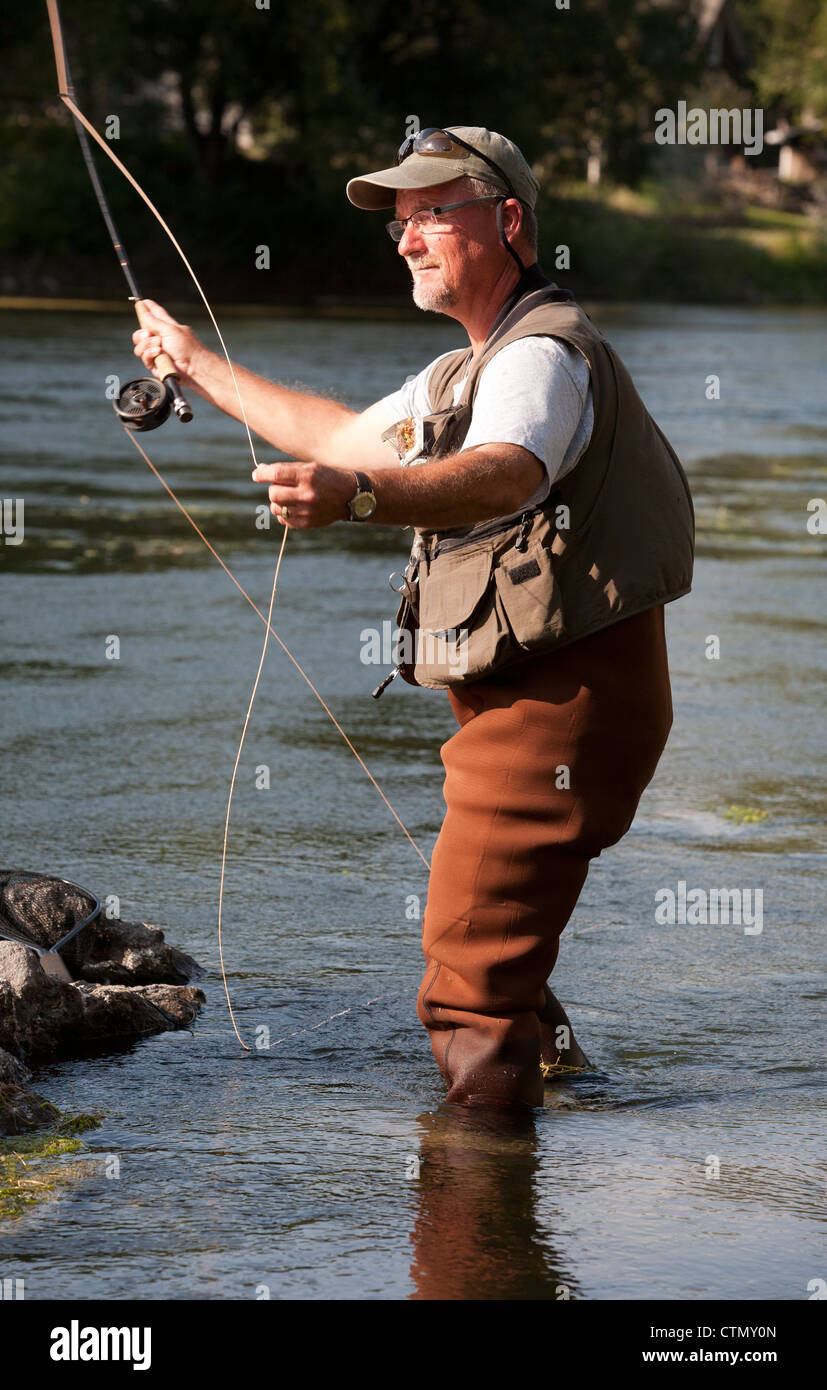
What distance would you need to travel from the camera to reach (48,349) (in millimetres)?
26969

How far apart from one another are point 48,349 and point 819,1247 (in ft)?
82.1

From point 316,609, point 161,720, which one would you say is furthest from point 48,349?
point 161,720

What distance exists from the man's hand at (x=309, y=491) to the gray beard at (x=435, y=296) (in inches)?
30.0

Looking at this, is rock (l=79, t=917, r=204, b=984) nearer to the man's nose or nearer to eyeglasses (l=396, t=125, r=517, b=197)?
the man's nose

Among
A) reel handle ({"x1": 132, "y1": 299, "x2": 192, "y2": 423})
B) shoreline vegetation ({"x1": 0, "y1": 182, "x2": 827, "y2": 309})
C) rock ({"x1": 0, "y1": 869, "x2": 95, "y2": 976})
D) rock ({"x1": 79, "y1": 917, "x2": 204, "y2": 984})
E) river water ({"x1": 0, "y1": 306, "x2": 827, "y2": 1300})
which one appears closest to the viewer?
river water ({"x1": 0, "y1": 306, "x2": 827, "y2": 1300})

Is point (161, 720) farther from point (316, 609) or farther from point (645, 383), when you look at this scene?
point (645, 383)

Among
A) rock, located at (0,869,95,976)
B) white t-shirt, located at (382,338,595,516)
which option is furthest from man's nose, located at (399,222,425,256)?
rock, located at (0,869,95,976)

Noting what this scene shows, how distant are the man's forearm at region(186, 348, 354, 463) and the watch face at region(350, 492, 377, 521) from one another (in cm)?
91

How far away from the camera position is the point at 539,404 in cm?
356

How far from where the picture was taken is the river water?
11.0 feet

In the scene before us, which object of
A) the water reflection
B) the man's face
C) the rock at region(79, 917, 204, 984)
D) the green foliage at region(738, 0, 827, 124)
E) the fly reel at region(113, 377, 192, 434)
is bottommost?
the water reflection

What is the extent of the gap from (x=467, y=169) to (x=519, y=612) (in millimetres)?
925

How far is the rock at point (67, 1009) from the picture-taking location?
13.7ft

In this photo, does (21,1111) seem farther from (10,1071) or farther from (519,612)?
(519,612)
